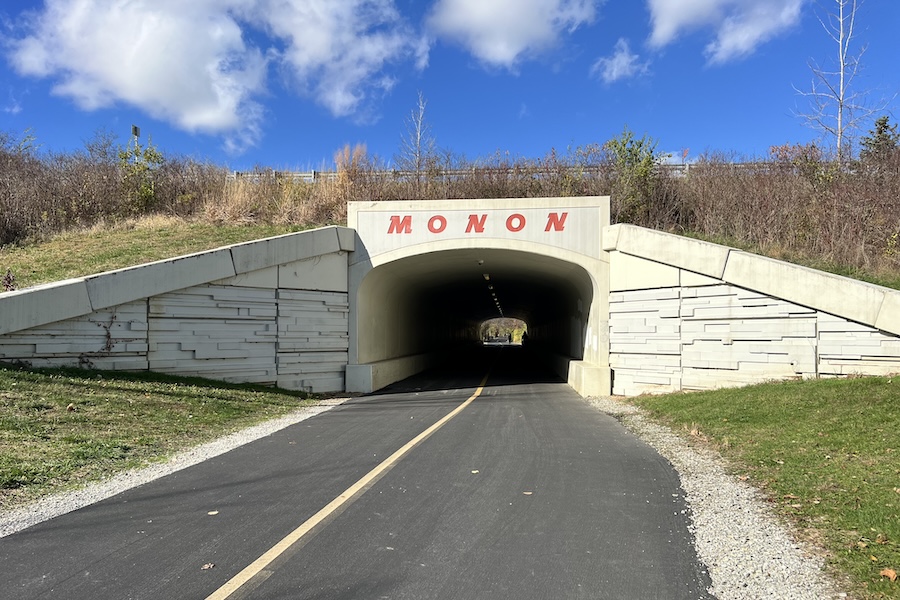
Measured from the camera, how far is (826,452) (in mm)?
6801

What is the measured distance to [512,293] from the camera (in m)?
30.5

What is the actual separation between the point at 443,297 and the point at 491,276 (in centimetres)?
678

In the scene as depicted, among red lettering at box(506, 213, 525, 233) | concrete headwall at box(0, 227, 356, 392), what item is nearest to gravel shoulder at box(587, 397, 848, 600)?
red lettering at box(506, 213, 525, 233)

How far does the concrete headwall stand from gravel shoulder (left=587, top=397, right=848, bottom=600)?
34.0 feet

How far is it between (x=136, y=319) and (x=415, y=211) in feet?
25.3

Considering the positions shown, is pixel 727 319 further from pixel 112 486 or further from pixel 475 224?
pixel 112 486

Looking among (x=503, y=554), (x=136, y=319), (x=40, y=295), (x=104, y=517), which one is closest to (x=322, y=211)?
(x=136, y=319)

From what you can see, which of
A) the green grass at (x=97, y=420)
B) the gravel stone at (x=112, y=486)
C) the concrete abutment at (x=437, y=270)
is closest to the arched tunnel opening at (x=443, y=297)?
the concrete abutment at (x=437, y=270)

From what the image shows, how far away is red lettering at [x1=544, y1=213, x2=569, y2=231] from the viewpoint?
1581 cm

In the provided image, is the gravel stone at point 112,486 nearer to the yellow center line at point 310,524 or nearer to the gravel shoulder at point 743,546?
the yellow center line at point 310,524

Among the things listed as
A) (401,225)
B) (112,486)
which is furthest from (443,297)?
(112,486)

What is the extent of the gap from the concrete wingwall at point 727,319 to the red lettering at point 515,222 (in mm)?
2287

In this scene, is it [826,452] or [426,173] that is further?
[426,173]

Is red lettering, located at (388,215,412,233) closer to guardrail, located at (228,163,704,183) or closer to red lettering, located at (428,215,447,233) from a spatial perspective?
red lettering, located at (428,215,447,233)
